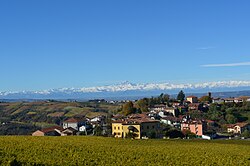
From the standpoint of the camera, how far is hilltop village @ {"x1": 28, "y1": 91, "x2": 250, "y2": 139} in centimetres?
9650

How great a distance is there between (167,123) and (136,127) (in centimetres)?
3169

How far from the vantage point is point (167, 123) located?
126m

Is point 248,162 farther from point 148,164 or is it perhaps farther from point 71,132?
point 71,132

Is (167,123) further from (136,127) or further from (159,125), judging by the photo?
(136,127)

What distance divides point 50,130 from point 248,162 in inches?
3144

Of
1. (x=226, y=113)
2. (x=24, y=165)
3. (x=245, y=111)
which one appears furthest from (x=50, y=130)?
(x=24, y=165)

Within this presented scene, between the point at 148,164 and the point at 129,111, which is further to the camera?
the point at 129,111

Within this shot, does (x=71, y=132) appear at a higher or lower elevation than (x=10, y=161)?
lower

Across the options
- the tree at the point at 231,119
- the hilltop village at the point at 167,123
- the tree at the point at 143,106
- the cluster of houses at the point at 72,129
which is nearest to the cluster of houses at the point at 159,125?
the hilltop village at the point at 167,123

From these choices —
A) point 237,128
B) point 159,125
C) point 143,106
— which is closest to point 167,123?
point 237,128

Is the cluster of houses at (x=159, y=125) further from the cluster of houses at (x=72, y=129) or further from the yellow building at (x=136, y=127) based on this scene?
the cluster of houses at (x=72, y=129)

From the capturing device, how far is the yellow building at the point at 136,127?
9538cm

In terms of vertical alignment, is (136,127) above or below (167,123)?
above

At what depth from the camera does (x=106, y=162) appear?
26.2m
